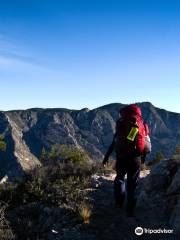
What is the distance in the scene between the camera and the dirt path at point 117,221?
878cm

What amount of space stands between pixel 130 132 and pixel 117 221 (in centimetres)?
190

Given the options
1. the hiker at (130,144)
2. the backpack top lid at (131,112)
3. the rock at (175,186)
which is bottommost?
the rock at (175,186)

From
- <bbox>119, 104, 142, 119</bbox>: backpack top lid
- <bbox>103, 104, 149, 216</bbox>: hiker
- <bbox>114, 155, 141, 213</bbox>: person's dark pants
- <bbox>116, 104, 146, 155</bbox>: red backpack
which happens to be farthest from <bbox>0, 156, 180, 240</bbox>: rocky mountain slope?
<bbox>119, 104, 142, 119</bbox>: backpack top lid

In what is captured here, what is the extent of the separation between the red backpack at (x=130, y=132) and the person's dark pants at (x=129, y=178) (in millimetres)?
212

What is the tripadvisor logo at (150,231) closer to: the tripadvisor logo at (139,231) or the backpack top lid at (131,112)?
the tripadvisor logo at (139,231)

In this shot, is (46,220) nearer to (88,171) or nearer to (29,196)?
(29,196)

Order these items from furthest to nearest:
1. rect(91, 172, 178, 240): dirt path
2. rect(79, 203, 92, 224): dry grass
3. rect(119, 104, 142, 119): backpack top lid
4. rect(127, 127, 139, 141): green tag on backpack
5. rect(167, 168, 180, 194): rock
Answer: rect(167, 168, 180, 194): rock → rect(119, 104, 142, 119): backpack top lid → rect(127, 127, 139, 141): green tag on backpack → rect(79, 203, 92, 224): dry grass → rect(91, 172, 178, 240): dirt path

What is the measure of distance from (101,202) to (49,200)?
48.9 inches

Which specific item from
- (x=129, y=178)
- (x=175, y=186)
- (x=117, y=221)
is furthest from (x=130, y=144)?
(x=175, y=186)

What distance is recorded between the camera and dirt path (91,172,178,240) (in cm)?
878

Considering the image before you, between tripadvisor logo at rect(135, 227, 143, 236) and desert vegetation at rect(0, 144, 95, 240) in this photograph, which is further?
desert vegetation at rect(0, 144, 95, 240)

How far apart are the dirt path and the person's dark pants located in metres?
0.28

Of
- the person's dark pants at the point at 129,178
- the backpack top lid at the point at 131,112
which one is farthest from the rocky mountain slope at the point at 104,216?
the backpack top lid at the point at 131,112

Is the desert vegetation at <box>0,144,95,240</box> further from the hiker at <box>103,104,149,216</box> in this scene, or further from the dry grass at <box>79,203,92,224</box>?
the hiker at <box>103,104,149,216</box>
